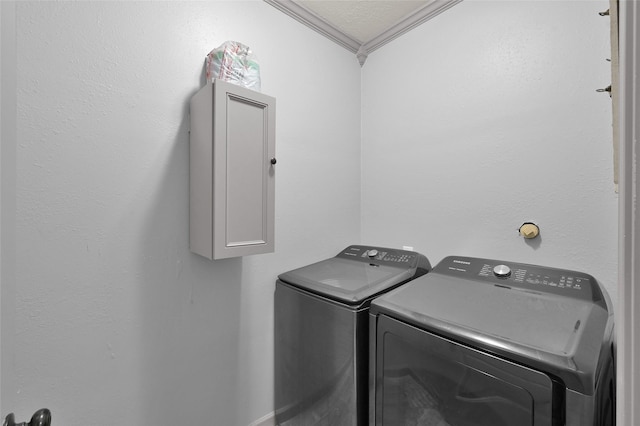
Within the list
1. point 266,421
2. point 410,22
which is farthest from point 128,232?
point 410,22

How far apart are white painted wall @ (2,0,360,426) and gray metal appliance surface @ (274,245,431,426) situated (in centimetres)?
14

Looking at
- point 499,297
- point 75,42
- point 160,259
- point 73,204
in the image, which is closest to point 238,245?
point 160,259

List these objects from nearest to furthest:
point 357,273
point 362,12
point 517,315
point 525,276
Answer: point 517,315, point 525,276, point 357,273, point 362,12

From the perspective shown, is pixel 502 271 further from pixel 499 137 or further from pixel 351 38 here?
pixel 351 38

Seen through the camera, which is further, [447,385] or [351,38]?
[351,38]

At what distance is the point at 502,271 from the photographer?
4.20 feet

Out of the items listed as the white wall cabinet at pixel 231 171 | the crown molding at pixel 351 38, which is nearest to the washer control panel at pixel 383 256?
the white wall cabinet at pixel 231 171

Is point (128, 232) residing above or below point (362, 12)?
below

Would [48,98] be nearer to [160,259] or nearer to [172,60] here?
[172,60]

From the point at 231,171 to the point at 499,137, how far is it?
1378 millimetres

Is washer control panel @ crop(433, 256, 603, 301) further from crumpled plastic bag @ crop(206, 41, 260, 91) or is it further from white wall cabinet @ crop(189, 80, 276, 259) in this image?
crumpled plastic bag @ crop(206, 41, 260, 91)

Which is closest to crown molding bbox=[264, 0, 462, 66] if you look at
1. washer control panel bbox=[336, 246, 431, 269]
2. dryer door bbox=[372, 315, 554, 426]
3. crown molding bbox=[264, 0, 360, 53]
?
crown molding bbox=[264, 0, 360, 53]

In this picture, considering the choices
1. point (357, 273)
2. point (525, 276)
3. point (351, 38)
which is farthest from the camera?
point (351, 38)

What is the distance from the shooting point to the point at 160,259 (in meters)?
1.21
